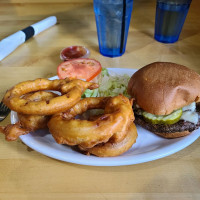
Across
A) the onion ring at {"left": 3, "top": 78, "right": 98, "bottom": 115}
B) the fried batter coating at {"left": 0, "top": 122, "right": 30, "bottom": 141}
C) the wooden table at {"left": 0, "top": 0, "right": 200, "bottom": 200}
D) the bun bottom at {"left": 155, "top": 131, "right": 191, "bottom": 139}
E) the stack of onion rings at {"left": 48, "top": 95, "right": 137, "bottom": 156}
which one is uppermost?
the onion ring at {"left": 3, "top": 78, "right": 98, "bottom": 115}

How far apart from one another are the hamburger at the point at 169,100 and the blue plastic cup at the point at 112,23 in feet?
2.74

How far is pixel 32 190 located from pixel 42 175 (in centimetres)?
9

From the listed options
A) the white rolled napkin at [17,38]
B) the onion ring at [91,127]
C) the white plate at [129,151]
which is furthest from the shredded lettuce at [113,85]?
the white rolled napkin at [17,38]

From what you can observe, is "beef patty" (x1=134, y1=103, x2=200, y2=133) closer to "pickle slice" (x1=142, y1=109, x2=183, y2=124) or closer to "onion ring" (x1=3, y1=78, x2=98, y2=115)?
"pickle slice" (x1=142, y1=109, x2=183, y2=124)

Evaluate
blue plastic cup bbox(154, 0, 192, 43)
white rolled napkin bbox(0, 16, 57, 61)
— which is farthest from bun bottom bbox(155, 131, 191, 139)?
white rolled napkin bbox(0, 16, 57, 61)

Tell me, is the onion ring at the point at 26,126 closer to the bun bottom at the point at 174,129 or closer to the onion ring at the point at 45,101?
the onion ring at the point at 45,101

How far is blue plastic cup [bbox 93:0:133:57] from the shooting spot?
1885 millimetres

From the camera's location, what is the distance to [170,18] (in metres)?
2.13

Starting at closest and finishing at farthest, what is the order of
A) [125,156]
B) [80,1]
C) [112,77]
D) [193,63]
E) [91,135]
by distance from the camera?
[91,135] < [125,156] < [112,77] < [193,63] < [80,1]

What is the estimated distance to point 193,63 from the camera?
2023 mm

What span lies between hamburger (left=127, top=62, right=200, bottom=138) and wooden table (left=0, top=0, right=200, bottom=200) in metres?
0.16

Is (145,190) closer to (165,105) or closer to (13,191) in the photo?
(165,105)

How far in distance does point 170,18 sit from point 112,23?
60cm

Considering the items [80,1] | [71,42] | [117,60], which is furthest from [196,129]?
[80,1]
